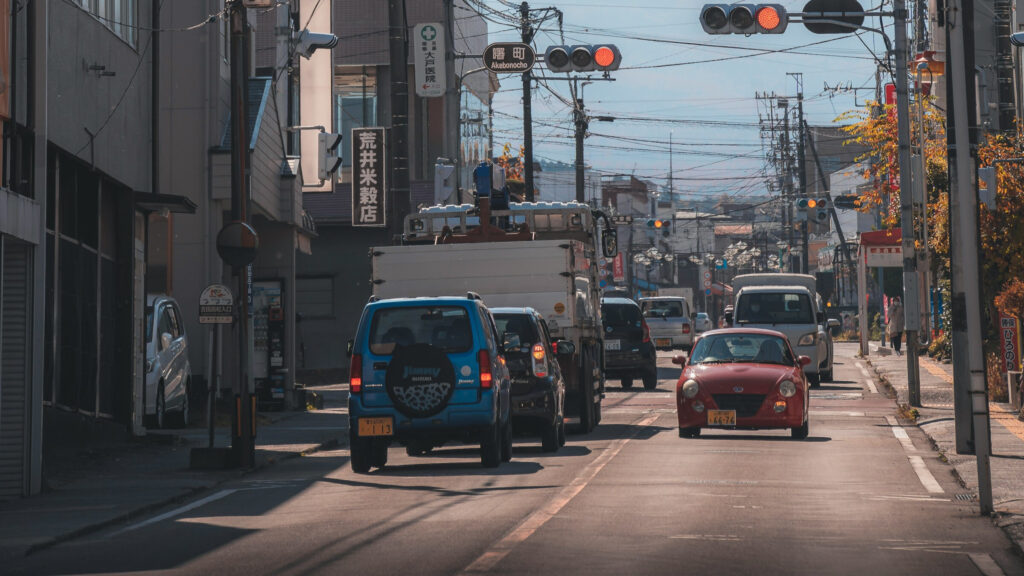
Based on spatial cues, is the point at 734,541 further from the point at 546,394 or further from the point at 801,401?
the point at 801,401

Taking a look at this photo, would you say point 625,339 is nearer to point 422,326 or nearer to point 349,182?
point 349,182

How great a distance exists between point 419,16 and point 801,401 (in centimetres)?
2977

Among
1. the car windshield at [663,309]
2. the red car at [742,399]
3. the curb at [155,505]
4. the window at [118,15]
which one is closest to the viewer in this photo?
the curb at [155,505]

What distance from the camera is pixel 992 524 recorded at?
41.5 feet

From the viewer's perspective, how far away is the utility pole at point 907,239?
1107 inches

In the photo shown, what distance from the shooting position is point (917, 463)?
729 inches

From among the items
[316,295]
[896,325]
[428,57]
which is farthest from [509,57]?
[896,325]

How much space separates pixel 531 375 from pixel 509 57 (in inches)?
675

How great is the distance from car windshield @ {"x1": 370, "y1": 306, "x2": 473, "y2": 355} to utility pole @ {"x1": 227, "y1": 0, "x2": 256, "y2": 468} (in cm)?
200

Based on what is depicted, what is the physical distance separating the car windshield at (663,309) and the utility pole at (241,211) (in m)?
33.8

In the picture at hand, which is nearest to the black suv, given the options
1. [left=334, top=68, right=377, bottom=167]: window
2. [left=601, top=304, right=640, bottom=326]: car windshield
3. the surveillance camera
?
[left=601, top=304, right=640, bottom=326]: car windshield

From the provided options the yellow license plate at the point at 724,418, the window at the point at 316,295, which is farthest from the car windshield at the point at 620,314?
the window at the point at 316,295

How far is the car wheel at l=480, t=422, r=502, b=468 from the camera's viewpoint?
17.8 metres

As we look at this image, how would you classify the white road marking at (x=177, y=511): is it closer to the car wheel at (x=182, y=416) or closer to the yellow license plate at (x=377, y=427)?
the yellow license plate at (x=377, y=427)
